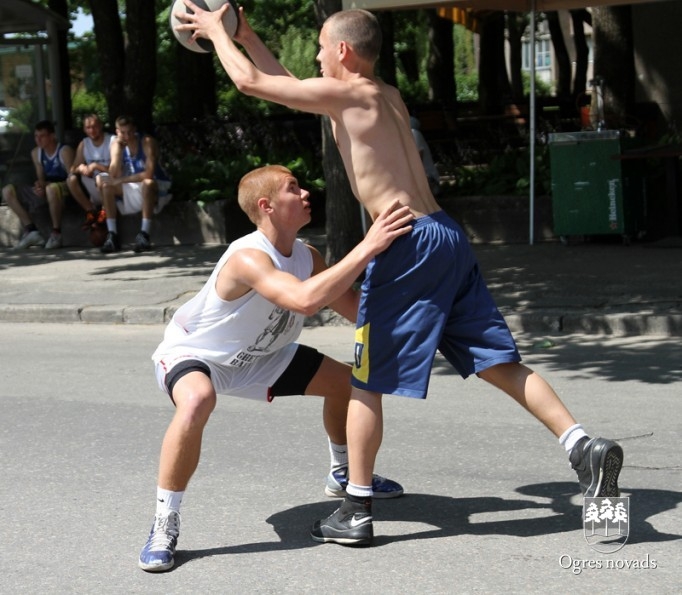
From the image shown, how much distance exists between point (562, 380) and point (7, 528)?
3.83 metres

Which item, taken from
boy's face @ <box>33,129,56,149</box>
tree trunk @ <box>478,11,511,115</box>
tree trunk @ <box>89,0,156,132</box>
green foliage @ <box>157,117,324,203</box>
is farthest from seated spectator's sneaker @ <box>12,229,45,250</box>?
tree trunk @ <box>478,11,511,115</box>

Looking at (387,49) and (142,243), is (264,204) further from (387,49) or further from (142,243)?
(387,49)

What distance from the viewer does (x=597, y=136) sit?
12.9 metres

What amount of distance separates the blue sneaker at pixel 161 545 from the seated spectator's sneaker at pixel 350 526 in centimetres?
56

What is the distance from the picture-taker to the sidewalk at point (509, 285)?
31.6 ft

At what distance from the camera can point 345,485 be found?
540 cm

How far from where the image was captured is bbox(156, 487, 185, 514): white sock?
4598 mm

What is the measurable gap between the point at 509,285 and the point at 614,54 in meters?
5.99

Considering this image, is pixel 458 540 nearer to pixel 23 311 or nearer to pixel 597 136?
pixel 23 311

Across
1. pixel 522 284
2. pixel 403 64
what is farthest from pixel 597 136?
pixel 403 64

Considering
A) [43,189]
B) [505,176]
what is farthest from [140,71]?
[505,176]

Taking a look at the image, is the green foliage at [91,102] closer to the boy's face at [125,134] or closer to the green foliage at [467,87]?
the green foliage at [467,87]

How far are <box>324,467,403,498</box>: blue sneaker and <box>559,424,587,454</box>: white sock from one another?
3.05ft

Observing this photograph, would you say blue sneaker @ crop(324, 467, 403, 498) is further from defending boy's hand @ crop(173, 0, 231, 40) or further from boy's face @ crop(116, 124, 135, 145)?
→ boy's face @ crop(116, 124, 135, 145)
